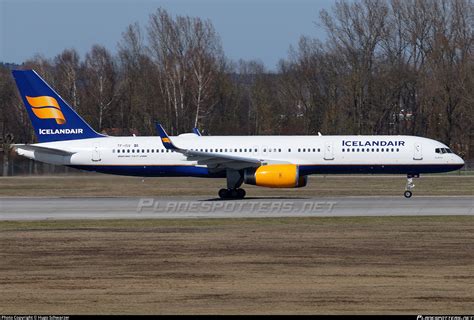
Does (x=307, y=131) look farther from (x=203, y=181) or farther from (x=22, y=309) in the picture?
(x=22, y=309)

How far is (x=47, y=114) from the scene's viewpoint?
45.2 metres

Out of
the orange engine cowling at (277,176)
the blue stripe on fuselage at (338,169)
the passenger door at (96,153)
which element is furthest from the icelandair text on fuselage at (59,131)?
the orange engine cowling at (277,176)

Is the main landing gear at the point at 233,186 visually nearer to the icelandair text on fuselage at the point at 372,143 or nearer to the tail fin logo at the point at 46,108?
the icelandair text on fuselage at the point at 372,143

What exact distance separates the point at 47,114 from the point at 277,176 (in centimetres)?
1225

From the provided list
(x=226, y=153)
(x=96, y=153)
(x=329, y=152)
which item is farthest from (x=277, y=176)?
(x=96, y=153)

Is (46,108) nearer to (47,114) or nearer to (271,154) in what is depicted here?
(47,114)

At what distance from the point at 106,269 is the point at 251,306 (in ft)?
18.1

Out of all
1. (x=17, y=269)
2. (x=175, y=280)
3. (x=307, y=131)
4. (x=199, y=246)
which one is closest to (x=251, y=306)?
(x=175, y=280)

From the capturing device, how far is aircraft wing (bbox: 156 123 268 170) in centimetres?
4106

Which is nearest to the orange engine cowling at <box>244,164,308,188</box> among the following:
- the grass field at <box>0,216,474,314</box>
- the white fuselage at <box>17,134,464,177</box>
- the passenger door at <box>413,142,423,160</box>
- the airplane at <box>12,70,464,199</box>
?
the airplane at <box>12,70,464,199</box>

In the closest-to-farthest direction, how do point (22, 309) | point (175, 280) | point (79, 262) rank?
1. point (22, 309)
2. point (175, 280)
3. point (79, 262)

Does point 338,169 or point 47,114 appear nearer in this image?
point 338,169

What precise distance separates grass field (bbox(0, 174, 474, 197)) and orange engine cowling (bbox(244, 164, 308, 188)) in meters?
5.14

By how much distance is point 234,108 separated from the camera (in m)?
107
